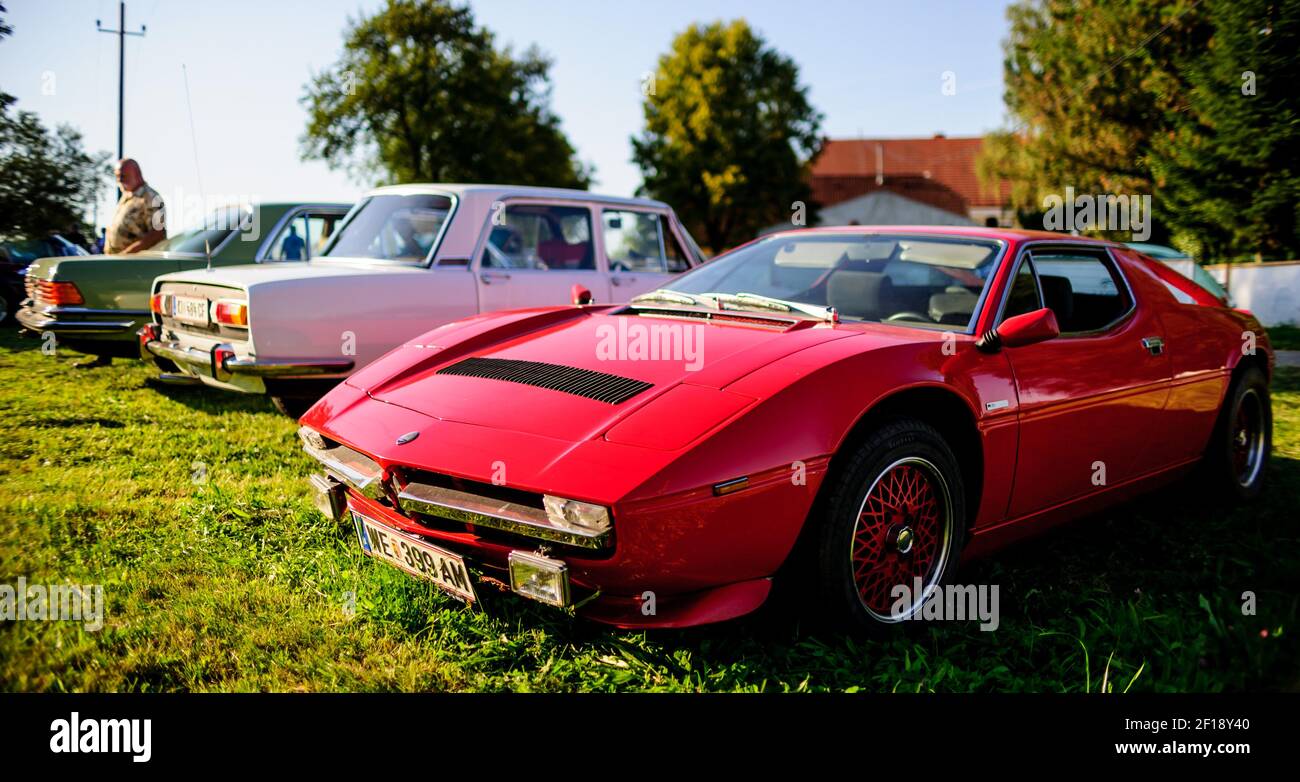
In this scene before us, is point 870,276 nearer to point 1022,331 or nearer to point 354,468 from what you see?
point 1022,331

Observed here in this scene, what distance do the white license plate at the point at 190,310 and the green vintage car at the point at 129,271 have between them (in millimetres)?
1116

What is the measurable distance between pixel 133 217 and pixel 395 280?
13.5ft

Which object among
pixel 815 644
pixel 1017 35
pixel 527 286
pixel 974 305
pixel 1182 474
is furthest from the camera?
pixel 1017 35

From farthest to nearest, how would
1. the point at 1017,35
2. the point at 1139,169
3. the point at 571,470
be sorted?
the point at 1017,35 → the point at 1139,169 → the point at 571,470

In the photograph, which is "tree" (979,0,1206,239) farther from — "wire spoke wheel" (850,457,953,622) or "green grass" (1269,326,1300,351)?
"wire spoke wheel" (850,457,953,622)

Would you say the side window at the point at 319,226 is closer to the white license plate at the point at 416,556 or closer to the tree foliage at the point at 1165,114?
the white license plate at the point at 416,556

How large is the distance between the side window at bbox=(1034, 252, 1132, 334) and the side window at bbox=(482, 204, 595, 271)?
3.56 m

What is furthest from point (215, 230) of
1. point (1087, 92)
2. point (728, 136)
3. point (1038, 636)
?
point (728, 136)

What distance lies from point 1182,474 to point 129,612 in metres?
4.37

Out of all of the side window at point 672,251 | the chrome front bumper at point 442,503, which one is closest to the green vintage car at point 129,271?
the side window at point 672,251

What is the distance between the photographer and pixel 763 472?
245 centimetres

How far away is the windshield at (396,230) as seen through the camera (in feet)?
19.9
